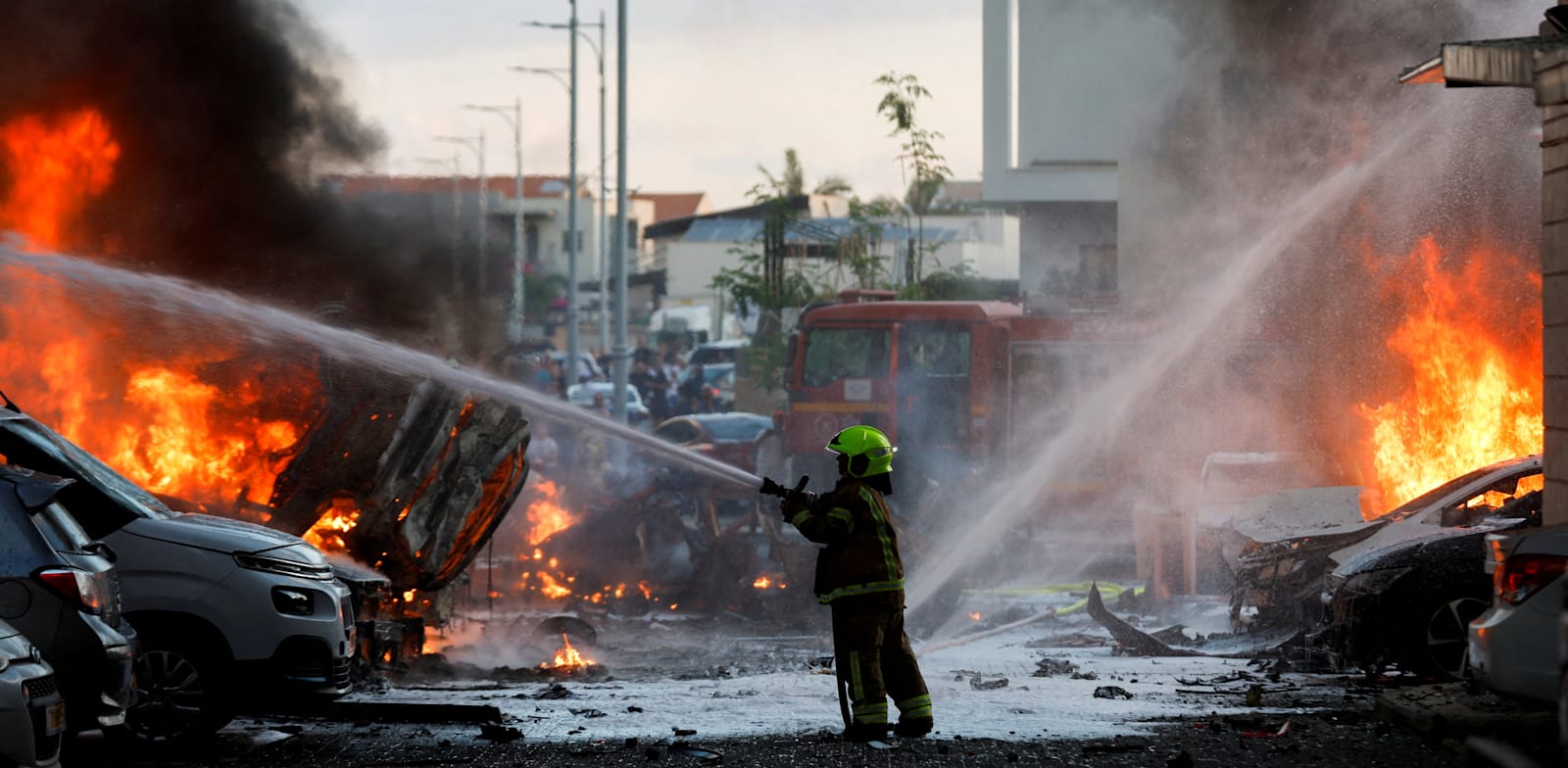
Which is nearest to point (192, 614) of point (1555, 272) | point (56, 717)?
point (56, 717)

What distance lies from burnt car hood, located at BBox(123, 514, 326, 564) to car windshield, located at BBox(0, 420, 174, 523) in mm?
135

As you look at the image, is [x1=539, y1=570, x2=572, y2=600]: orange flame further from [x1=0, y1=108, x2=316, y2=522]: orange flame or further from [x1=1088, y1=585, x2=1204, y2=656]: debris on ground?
[x1=1088, y1=585, x2=1204, y2=656]: debris on ground

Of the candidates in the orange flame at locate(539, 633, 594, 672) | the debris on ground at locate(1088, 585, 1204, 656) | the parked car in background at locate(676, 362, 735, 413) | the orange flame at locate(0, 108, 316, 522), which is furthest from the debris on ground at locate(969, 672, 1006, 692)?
the parked car in background at locate(676, 362, 735, 413)

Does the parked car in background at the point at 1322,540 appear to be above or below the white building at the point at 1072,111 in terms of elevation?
below

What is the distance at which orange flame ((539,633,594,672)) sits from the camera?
1102 centimetres

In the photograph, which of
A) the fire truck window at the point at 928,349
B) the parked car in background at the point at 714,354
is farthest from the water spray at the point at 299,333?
the parked car in background at the point at 714,354

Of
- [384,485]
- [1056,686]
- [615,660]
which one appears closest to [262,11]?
[384,485]

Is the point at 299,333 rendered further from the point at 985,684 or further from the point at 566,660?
the point at 985,684

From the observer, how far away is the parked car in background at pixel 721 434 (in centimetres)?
2170

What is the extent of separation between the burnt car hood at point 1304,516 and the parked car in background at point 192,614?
6537 mm

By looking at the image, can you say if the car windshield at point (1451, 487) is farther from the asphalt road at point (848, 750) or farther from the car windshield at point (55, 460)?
the car windshield at point (55, 460)

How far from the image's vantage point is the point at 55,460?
7270 millimetres

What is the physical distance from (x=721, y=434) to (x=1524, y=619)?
17931mm

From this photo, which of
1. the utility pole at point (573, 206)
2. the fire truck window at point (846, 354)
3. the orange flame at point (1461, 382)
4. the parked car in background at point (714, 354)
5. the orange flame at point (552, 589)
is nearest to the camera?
the orange flame at point (1461, 382)
